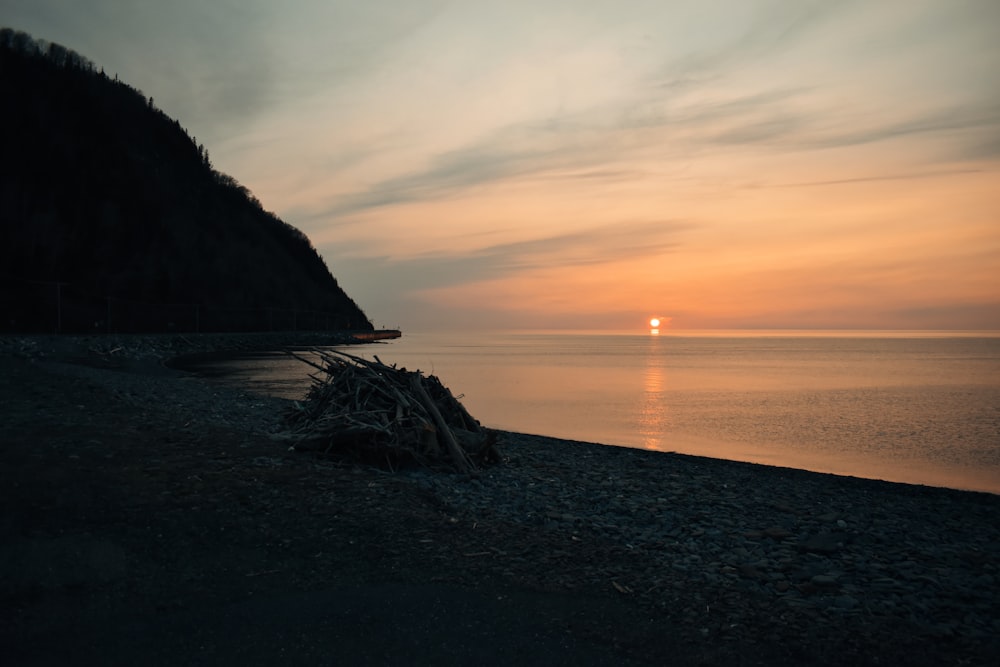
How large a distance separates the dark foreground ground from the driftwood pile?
1.81 feet

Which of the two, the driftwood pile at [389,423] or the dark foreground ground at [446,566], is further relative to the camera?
the driftwood pile at [389,423]

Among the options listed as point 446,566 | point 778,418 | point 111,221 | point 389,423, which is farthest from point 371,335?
point 446,566

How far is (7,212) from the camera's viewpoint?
66.4 meters

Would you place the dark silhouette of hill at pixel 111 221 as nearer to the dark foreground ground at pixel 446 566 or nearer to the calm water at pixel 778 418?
the calm water at pixel 778 418

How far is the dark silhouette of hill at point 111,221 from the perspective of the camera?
→ 6462 cm

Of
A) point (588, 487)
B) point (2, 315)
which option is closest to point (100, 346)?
point (2, 315)

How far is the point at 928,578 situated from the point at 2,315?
63.4m

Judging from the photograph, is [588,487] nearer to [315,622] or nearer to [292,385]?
[315,622]

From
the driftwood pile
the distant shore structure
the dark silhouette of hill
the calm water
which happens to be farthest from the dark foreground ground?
the distant shore structure

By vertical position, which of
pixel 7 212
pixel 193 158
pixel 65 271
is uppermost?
pixel 193 158

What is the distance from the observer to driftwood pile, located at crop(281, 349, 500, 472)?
1161 cm

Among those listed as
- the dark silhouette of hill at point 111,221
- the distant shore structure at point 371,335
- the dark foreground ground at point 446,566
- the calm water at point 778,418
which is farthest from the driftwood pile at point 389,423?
the distant shore structure at point 371,335

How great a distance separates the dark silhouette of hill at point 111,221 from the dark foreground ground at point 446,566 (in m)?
52.2

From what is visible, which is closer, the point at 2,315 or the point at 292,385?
the point at 292,385
